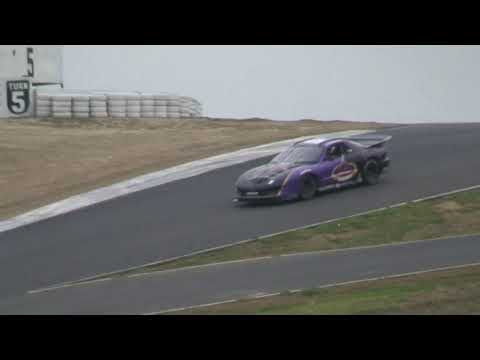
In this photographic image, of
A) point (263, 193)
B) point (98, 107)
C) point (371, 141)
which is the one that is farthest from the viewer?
point (98, 107)

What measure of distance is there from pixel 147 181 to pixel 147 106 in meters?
14.7

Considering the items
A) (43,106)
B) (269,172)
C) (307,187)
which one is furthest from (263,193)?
(43,106)

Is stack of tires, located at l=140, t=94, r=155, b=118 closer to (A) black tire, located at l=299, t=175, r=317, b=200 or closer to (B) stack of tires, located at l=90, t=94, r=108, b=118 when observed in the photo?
(B) stack of tires, located at l=90, t=94, r=108, b=118

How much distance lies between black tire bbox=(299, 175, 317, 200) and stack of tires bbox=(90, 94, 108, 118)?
61.8 ft

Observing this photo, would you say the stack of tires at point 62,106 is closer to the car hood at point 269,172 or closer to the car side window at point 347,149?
the car hood at point 269,172

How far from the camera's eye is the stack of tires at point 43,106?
39328 millimetres

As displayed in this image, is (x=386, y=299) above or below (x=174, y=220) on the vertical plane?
below

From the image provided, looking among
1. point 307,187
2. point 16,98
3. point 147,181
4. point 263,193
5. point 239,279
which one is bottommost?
point 239,279

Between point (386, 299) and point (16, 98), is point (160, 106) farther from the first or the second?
point (386, 299)

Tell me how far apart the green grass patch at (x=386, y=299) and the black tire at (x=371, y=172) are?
7112 mm

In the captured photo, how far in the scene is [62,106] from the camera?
38969mm

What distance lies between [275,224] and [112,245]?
11.2ft
